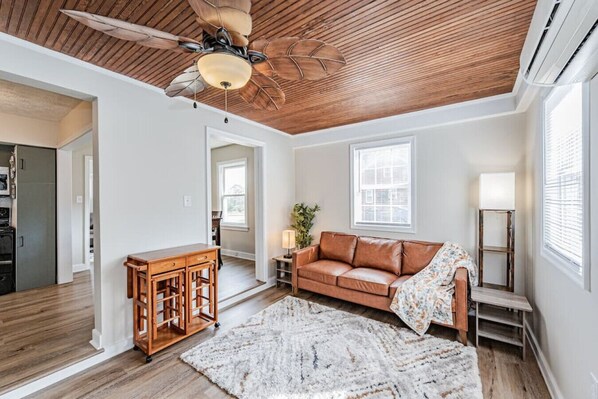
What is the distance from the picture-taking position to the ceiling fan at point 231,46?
4.01ft

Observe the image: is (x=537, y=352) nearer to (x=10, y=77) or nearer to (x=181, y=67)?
(x=181, y=67)

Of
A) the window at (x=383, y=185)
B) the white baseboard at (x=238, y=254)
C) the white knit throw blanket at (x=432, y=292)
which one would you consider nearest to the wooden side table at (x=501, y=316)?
the white knit throw blanket at (x=432, y=292)

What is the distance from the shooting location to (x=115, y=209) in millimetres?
2400

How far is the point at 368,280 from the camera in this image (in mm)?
3051

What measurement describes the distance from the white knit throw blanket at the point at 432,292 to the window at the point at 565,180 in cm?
79

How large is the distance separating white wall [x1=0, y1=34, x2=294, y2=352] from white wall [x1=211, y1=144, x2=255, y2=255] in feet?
8.18

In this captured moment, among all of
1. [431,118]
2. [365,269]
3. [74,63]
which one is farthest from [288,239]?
[74,63]

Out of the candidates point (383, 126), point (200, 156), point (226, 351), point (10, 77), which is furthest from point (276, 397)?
point (383, 126)

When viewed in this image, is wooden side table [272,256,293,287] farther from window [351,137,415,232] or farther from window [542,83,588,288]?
window [542,83,588,288]

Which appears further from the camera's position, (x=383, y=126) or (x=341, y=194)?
(x=341, y=194)

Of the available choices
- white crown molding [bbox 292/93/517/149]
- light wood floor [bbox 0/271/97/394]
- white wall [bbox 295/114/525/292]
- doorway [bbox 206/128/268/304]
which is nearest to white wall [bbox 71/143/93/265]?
light wood floor [bbox 0/271/97/394]

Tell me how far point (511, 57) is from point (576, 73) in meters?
1.07

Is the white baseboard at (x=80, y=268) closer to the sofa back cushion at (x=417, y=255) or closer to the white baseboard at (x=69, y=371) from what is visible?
the white baseboard at (x=69, y=371)

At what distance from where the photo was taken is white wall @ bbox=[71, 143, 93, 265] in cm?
471
